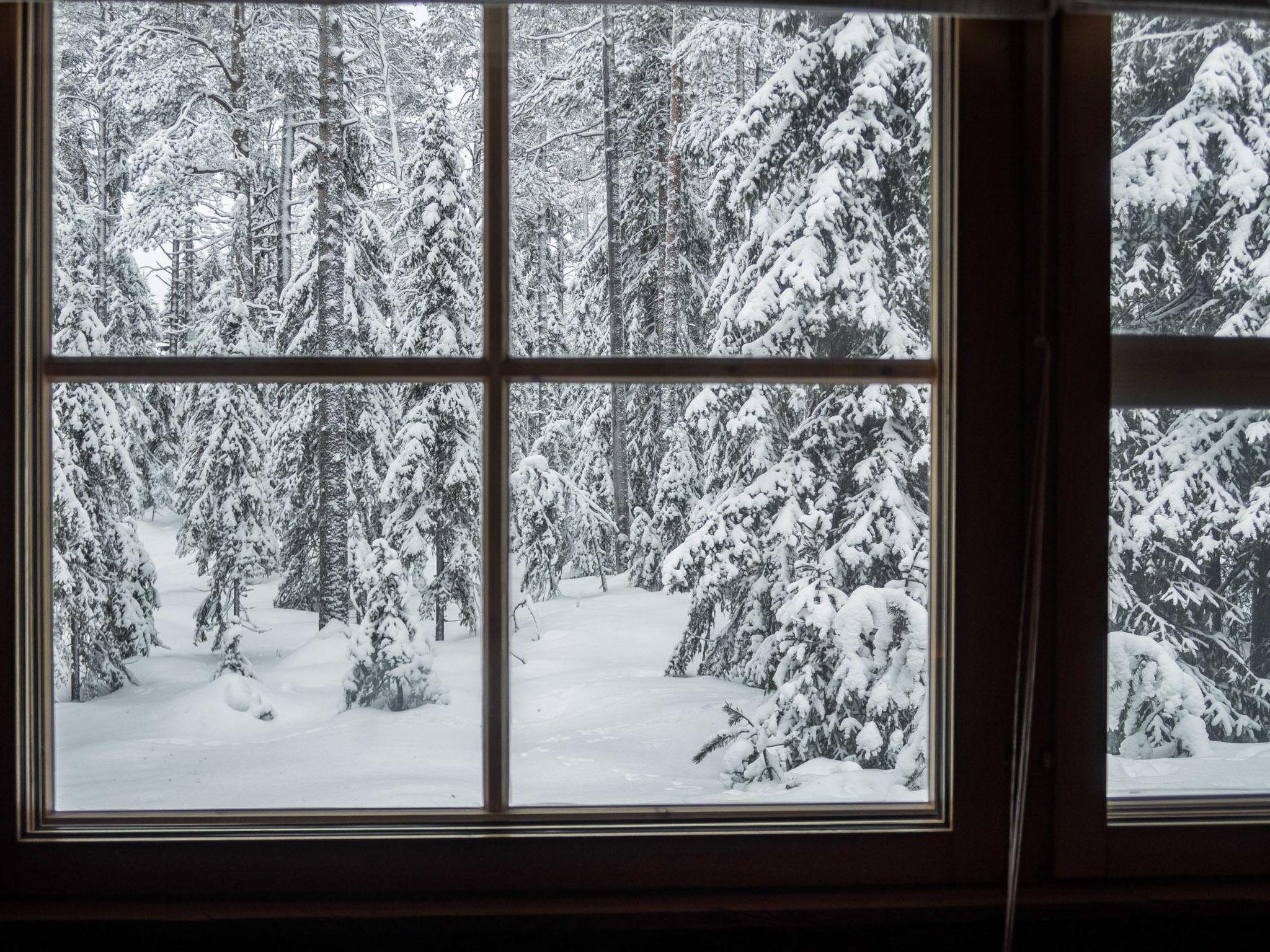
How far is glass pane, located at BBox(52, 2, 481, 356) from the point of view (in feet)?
3.73

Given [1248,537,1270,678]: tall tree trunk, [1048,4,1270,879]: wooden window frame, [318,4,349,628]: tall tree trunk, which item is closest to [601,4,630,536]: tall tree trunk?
[318,4,349,628]: tall tree trunk

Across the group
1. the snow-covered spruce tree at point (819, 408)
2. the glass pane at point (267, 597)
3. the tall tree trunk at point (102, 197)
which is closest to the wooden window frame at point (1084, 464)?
the snow-covered spruce tree at point (819, 408)

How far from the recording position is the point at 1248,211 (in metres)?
1.16

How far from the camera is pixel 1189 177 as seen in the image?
1.14m

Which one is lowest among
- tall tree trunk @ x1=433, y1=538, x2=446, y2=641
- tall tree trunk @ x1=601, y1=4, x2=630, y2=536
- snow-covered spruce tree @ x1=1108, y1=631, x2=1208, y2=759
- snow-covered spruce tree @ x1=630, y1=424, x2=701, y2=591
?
snow-covered spruce tree @ x1=1108, y1=631, x2=1208, y2=759

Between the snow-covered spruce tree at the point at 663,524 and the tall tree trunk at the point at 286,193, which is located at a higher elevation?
the tall tree trunk at the point at 286,193

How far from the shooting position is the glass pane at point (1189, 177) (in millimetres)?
1128

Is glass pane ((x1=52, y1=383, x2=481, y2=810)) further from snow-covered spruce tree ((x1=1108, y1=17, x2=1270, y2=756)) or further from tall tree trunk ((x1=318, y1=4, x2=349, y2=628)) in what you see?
snow-covered spruce tree ((x1=1108, y1=17, x2=1270, y2=756))

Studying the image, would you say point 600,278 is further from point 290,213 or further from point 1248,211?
point 1248,211

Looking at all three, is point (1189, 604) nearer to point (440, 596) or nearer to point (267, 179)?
point (440, 596)

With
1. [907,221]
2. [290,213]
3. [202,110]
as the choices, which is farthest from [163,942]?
[907,221]

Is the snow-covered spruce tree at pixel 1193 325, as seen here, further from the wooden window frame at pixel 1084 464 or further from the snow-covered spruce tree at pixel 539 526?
the snow-covered spruce tree at pixel 539 526

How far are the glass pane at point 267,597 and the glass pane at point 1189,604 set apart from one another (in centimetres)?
90

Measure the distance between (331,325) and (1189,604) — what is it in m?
1.26
